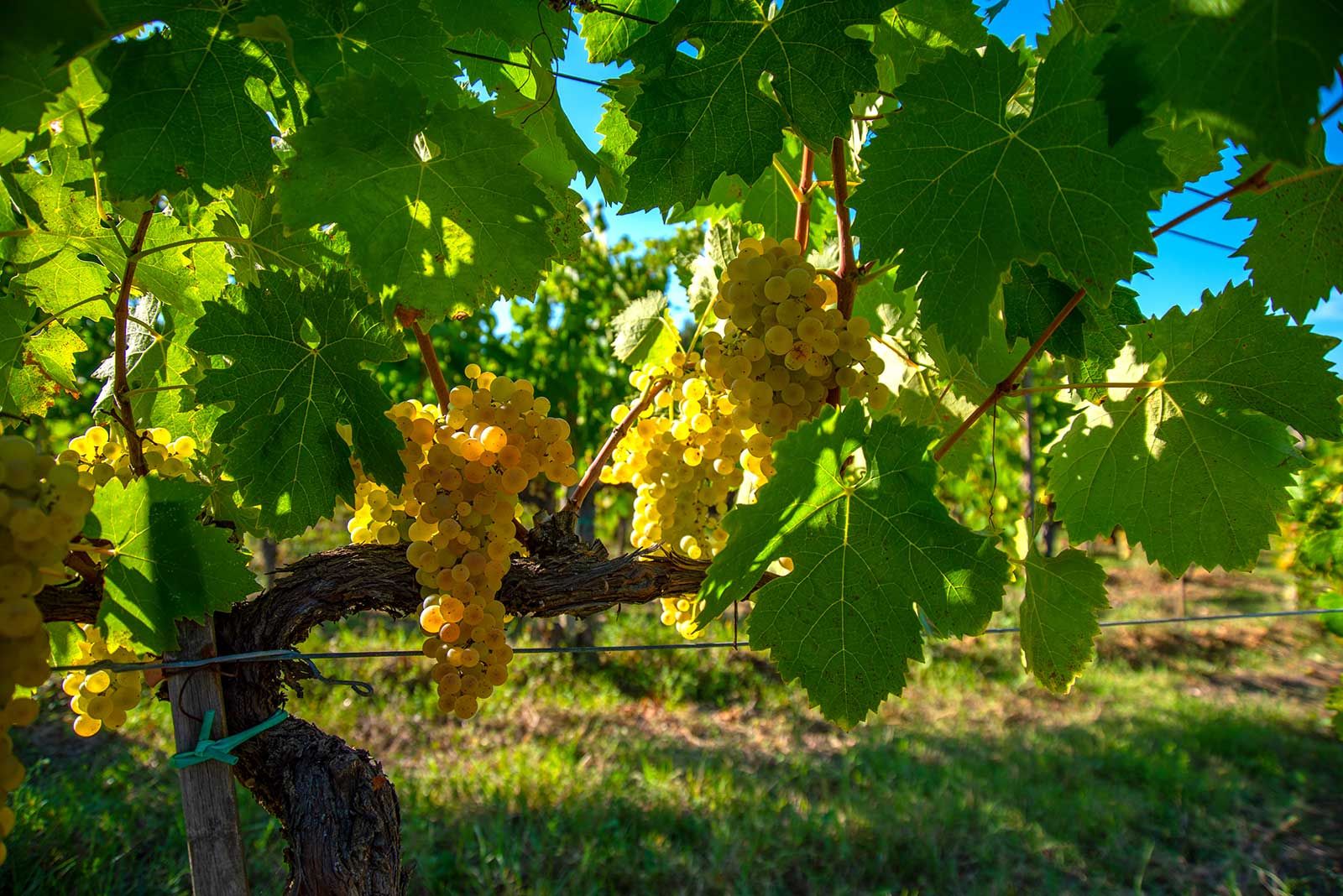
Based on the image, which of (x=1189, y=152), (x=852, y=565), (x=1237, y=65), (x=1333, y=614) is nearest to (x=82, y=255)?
(x=852, y=565)

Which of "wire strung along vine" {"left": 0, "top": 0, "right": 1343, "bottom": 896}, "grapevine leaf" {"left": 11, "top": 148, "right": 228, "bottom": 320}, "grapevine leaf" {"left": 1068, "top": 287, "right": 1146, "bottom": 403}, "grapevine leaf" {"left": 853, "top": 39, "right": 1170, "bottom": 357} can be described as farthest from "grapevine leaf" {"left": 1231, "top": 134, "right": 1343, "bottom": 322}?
"grapevine leaf" {"left": 11, "top": 148, "right": 228, "bottom": 320}

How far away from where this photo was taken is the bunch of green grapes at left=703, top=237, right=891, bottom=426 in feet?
3.18

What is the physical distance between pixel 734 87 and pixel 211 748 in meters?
0.93

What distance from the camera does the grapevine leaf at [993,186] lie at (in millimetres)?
759

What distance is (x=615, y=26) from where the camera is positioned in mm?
1147

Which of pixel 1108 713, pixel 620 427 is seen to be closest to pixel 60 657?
pixel 620 427

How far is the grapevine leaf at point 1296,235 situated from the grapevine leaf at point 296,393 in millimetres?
996

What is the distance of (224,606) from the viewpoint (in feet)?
2.82

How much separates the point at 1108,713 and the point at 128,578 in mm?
6191

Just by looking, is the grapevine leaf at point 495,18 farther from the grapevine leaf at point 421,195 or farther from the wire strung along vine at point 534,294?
the grapevine leaf at point 421,195

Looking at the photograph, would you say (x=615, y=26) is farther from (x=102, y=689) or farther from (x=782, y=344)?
(x=102, y=689)

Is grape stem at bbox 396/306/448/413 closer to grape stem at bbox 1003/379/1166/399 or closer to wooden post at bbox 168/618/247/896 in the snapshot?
wooden post at bbox 168/618/247/896

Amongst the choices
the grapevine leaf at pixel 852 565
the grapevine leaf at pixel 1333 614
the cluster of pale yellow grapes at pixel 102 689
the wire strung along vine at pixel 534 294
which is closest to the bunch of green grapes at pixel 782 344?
the wire strung along vine at pixel 534 294

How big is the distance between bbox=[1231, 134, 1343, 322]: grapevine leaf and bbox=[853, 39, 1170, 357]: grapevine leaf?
0.33 meters
